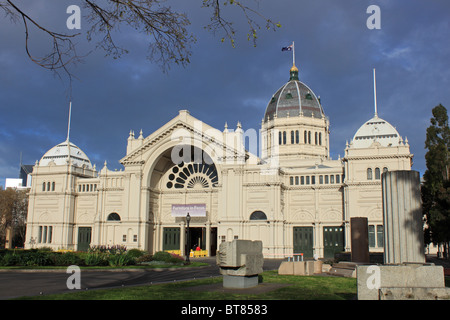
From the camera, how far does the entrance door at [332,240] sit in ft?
157

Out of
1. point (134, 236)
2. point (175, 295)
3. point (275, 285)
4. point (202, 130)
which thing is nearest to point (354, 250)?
point (275, 285)

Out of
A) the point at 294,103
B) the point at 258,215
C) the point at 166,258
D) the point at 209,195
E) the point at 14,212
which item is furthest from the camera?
the point at 14,212

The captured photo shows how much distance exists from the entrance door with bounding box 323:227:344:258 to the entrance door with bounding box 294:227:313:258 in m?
1.59

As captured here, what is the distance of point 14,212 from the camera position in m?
73.6

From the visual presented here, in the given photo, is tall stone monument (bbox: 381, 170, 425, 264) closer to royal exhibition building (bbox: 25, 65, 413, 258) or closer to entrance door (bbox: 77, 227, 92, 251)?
royal exhibition building (bbox: 25, 65, 413, 258)

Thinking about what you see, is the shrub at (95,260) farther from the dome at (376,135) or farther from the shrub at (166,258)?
the dome at (376,135)

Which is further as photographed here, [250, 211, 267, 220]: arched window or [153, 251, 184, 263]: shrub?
[250, 211, 267, 220]: arched window

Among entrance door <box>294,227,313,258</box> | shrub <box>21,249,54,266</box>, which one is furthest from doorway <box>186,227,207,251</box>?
shrub <box>21,249,54,266</box>

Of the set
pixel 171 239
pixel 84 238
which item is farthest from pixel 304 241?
pixel 84 238

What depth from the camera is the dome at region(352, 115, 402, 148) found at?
161 ft

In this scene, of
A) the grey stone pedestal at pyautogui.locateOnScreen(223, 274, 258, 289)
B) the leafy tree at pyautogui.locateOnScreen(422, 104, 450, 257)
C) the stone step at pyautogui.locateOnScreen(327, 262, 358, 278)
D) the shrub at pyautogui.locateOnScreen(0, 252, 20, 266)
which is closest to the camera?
the grey stone pedestal at pyautogui.locateOnScreen(223, 274, 258, 289)

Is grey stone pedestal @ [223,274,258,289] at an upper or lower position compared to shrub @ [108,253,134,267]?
upper

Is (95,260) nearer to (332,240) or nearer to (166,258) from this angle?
(166,258)

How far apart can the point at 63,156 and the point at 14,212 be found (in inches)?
800
